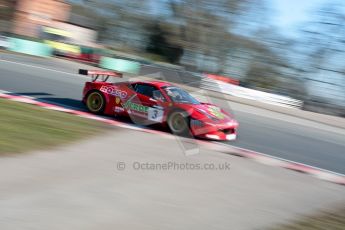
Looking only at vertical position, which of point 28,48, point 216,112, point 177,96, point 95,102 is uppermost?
point 177,96

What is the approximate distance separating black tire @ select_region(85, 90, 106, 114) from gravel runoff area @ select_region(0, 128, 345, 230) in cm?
262

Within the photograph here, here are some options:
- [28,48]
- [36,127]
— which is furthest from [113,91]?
[28,48]

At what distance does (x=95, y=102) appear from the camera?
10.4m

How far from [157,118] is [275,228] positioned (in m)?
5.04

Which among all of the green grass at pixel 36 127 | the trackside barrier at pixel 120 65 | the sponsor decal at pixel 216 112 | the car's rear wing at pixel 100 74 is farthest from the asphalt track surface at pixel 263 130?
the trackside barrier at pixel 120 65

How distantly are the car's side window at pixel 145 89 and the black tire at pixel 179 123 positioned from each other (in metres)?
0.67

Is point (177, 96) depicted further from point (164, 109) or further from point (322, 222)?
point (322, 222)

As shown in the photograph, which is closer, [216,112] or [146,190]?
[146,190]

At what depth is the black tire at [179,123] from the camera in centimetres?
907

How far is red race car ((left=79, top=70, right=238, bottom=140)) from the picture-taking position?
9055mm

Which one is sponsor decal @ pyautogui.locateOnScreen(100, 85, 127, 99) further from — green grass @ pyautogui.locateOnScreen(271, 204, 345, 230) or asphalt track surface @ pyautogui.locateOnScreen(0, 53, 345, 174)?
green grass @ pyautogui.locateOnScreen(271, 204, 345, 230)

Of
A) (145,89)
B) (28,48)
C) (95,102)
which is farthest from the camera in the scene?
(28,48)

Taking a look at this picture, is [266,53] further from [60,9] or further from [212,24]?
[60,9]

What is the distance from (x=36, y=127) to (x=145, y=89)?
9.03ft
